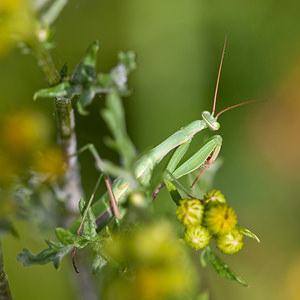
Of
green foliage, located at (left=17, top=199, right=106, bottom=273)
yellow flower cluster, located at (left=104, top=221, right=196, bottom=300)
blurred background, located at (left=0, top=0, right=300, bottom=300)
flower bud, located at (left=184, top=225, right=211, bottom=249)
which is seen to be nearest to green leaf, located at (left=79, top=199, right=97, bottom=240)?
green foliage, located at (left=17, top=199, right=106, bottom=273)

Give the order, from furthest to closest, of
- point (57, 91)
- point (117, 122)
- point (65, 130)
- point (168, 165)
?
point (168, 165) → point (65, 130) → point (57, 91) → point (117, 122)

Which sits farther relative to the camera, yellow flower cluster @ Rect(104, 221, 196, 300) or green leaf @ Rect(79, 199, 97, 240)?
green leaf @ Rect(79, 199, 97, 240)

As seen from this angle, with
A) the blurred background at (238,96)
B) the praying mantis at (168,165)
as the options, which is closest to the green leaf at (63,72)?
the praying mantis at (168,165)

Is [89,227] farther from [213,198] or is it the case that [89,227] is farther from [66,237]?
[213,198]

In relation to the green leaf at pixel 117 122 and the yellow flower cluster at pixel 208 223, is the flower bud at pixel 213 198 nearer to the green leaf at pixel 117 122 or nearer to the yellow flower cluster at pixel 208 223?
the yellow flower cluster at pixel 208 223

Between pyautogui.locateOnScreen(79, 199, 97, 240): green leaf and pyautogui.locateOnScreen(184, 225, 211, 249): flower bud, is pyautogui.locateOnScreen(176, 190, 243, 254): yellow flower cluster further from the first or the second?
pyautogui.locateOnScreen(79, 199, 97, 240): green leaf

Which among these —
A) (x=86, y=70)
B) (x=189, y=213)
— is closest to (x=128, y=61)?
(x=86, y=70)
